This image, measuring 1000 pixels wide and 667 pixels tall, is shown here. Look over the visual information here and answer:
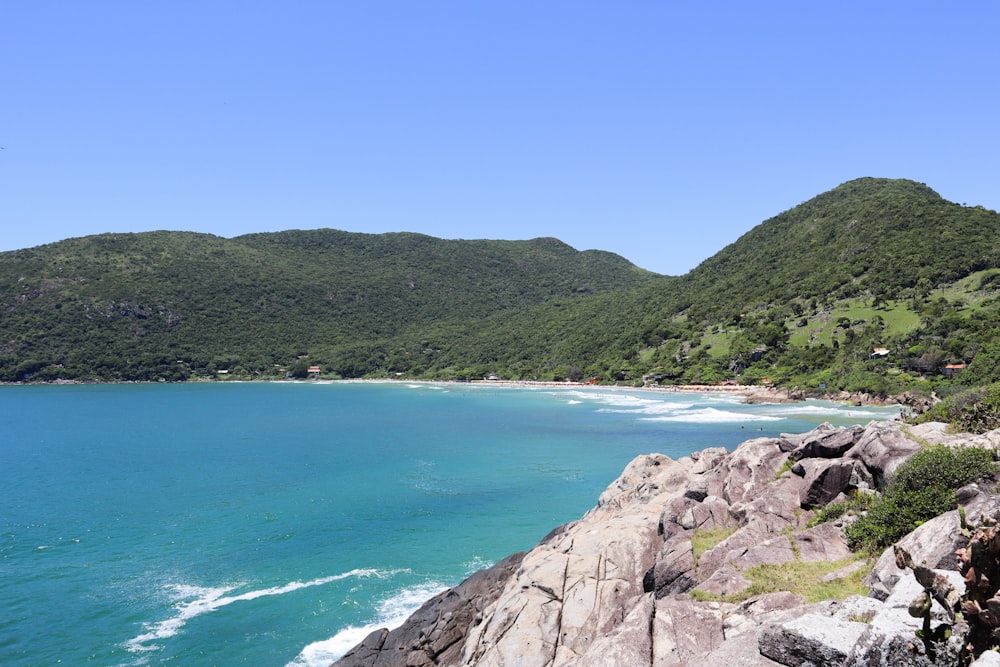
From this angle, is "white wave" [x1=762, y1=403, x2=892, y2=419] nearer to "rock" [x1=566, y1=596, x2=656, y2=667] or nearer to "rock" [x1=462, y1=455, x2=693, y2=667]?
"rock" [x1=462, y1=455, x2=693, y2=667]

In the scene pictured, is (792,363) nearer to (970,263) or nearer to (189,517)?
(970,263)

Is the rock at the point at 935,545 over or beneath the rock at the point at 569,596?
over

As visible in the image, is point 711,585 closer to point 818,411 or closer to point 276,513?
point 276,513

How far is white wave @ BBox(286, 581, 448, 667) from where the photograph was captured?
22516mm

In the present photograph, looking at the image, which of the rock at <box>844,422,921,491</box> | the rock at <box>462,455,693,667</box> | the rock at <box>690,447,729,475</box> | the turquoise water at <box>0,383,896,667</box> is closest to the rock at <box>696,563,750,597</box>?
the rock at <box>462,455,693,667</box>

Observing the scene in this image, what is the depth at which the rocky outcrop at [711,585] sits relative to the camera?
10.0 m

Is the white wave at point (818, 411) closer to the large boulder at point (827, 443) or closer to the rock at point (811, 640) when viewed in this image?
the large boulder at point (827, 443)

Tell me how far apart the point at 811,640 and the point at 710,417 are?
80710mm

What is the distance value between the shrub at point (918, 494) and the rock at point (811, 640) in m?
6.72

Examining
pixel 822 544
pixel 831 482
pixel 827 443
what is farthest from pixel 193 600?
pixel 827 443

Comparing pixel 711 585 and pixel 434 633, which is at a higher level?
pixel 711 585

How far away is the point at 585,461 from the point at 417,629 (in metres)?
38.0

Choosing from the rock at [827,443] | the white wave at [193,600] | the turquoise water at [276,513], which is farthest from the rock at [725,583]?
the white wave at [193,600]

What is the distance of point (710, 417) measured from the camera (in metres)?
86.1
